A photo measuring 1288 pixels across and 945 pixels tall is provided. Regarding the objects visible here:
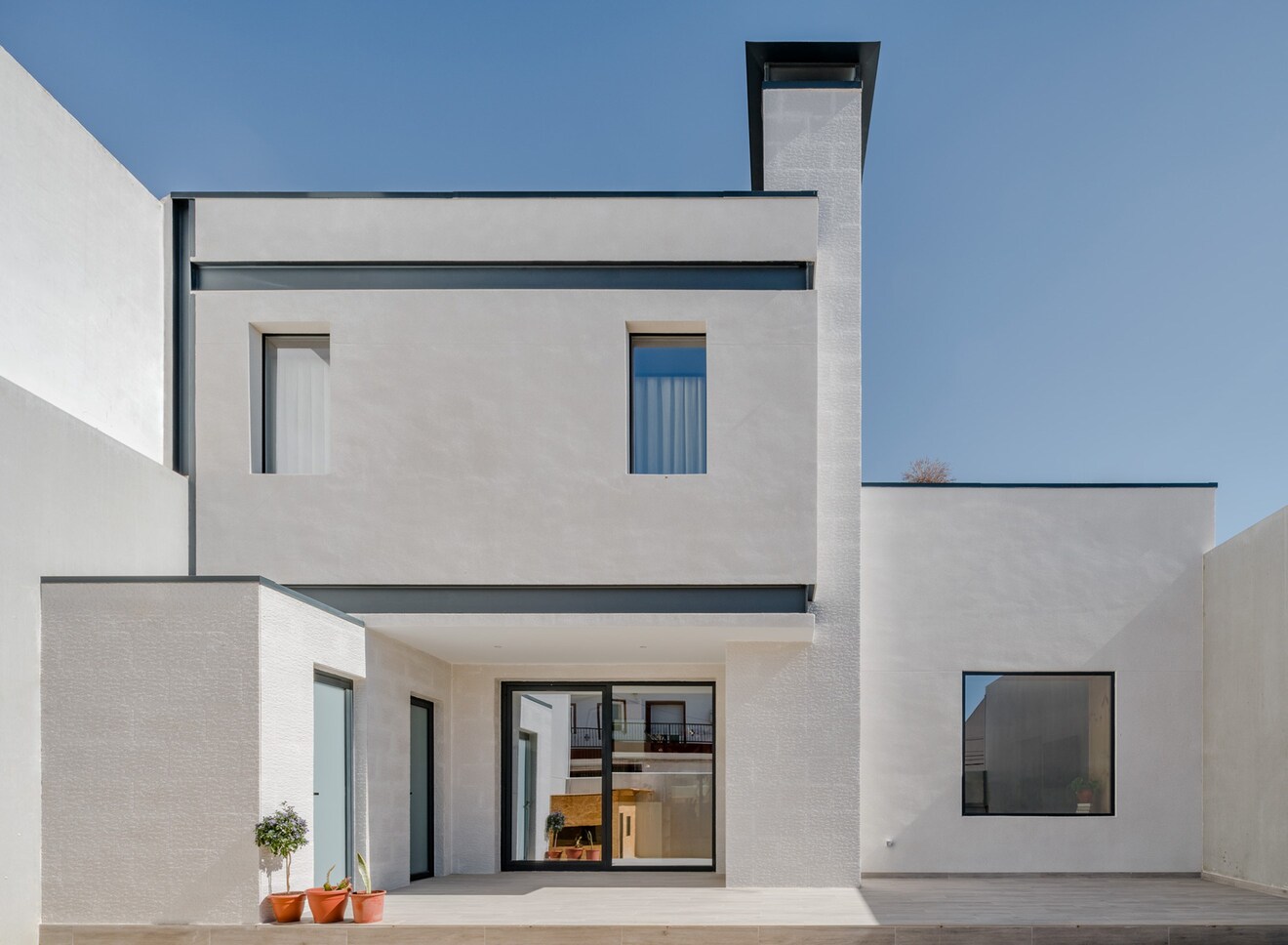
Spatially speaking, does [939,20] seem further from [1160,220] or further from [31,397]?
[31,397]

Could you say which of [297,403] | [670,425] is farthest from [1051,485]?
[297,403]

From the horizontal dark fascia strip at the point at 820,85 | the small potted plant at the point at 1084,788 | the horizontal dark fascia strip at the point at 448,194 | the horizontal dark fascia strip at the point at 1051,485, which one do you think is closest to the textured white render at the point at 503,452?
the horizontal dark fascia strip at the point at 448,194

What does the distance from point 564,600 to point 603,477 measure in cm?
113

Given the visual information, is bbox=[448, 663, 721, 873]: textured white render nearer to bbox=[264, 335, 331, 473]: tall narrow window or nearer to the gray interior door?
the gray interior door

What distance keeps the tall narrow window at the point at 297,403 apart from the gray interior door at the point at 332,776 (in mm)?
2103

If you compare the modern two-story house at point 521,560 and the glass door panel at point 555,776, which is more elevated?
the modern two-story house at point 521,560

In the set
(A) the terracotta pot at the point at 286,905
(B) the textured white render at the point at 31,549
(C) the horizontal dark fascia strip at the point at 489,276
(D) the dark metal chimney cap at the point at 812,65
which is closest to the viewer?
(B) the textured white render at the point at 31,549

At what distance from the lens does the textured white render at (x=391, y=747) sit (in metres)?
9.65

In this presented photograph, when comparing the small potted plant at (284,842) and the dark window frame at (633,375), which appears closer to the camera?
the small potted plant at (284,842)

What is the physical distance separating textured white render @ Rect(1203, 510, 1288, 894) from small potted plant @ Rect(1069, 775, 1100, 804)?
1083 mm

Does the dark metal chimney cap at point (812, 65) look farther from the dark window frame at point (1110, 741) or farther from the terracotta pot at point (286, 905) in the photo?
the terracotta pot at point (286, 905)

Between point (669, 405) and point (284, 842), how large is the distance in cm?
488

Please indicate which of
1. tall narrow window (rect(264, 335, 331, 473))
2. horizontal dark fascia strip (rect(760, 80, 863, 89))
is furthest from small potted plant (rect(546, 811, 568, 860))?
horizontal dark fascia strip (rect(760, 80, 863, 89))

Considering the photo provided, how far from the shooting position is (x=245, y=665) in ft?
25.2
